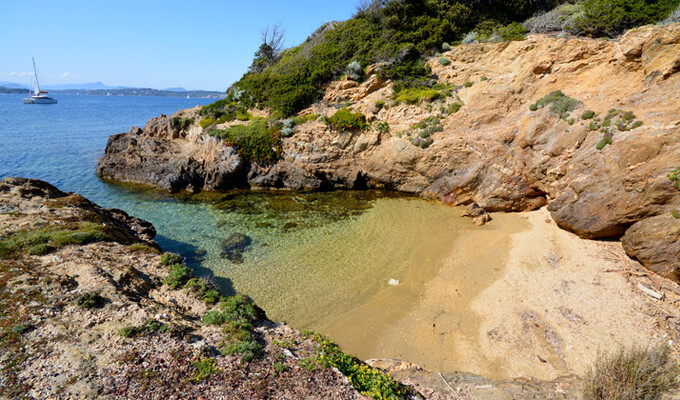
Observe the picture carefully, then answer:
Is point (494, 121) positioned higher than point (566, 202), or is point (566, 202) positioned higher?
point (494, 121)

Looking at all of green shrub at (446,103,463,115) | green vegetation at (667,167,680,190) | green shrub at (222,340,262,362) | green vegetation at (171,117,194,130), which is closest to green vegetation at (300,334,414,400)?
green shrub at (222,340,262,362)

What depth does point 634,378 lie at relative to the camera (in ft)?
19.5

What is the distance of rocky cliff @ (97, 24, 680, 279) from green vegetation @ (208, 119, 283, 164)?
0.63 metres

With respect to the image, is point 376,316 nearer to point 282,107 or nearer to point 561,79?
point 561,79

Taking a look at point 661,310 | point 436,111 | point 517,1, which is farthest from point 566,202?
point 517,1

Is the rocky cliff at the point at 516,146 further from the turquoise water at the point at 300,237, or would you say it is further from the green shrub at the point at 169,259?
the green shrub at the point at 169,259

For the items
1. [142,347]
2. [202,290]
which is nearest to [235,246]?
[202,290]

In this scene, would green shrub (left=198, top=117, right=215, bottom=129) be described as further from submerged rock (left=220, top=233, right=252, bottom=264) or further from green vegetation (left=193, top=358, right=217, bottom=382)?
green vegetation (left=193, top=358, right=217, bottom=382)

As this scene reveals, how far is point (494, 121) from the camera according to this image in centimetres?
1933

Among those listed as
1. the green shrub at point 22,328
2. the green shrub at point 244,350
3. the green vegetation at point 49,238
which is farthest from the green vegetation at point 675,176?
the green vegetation at point 49,238

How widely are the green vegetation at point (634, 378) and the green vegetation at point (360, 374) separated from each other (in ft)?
12.6

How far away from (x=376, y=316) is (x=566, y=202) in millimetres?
11036

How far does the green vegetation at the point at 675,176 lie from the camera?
1089cm

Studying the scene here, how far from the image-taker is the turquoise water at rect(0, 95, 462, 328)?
11922 mm
